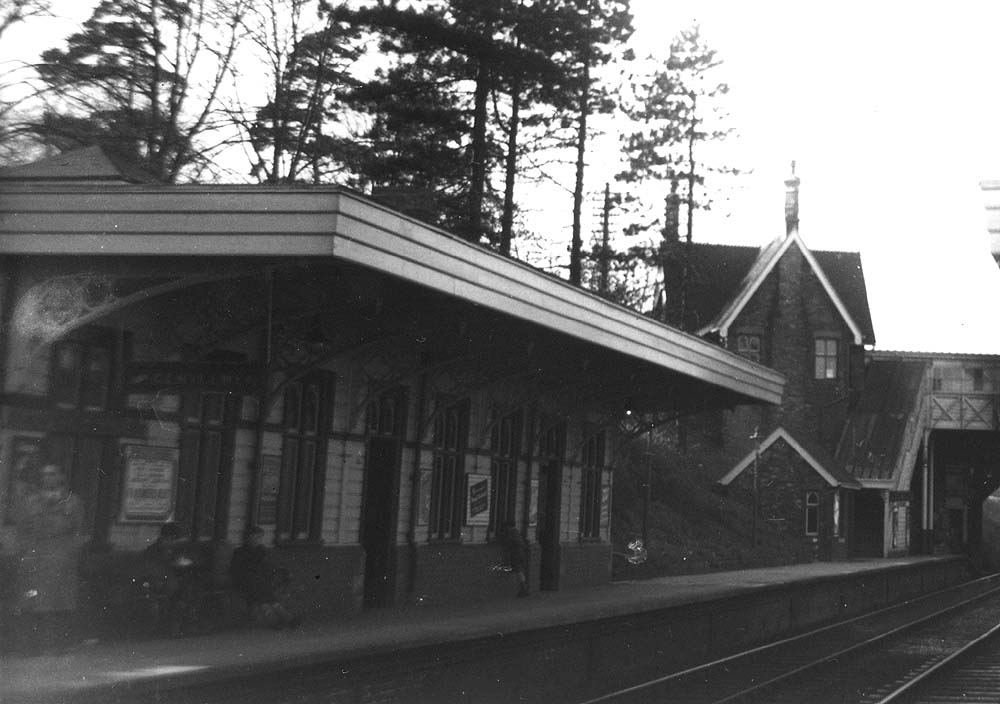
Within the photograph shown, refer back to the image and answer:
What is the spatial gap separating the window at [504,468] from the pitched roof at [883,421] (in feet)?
85.5

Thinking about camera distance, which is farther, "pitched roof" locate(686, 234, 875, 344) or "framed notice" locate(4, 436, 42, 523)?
"pitched roof" locate(686, 234, 875, 344)

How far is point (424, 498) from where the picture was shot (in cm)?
1683

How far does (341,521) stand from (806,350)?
1294 inches

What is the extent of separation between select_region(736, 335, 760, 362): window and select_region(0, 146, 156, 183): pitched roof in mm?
34435

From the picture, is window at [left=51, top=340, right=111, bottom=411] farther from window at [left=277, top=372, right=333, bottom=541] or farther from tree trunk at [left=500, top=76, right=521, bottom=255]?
tree trunk at [left=500, top=76, right=521, bottom=255]

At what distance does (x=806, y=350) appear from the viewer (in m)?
45.6

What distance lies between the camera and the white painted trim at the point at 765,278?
4491cm

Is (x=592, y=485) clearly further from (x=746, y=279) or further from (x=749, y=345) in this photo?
(x=746, y=279)

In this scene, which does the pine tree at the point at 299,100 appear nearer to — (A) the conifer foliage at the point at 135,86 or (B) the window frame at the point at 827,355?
(A) the conifer foliage at the point at 135,86

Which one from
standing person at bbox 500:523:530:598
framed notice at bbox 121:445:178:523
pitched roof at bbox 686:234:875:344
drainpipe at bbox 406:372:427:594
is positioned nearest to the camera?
framed notice at bbox 121:445:178:523

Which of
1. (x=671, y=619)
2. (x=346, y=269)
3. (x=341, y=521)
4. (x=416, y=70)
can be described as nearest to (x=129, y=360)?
(x=346, y=269)

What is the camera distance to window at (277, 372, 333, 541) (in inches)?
553

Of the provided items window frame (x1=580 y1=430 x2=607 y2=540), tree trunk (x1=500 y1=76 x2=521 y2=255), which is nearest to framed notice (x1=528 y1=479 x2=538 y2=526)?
window frame (x1=580 y1=430 x2=607 y2=540)

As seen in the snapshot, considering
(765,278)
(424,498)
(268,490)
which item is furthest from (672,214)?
(268,490)
